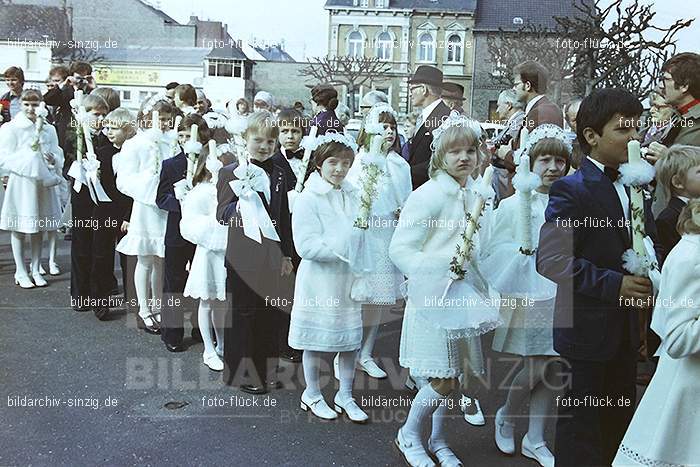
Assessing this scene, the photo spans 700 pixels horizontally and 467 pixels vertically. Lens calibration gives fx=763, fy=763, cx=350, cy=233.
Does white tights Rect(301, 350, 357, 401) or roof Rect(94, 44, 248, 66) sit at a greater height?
roof Rect(94, 44, 248, 66)

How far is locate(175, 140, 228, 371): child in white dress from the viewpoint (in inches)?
214

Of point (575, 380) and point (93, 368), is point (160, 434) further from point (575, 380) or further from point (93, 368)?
point (575, 380)

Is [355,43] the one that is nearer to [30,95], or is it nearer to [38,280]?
[30,95]

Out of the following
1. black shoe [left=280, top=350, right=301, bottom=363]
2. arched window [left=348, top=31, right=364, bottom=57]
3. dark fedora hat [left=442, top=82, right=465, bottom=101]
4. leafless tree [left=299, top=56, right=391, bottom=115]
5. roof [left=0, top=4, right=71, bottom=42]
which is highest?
roof [left=0, top=4, right=71, bottom=42]

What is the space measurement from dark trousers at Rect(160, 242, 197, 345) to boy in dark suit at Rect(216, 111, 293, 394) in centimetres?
87

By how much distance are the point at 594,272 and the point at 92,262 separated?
4.91 metres

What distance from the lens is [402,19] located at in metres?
8.76

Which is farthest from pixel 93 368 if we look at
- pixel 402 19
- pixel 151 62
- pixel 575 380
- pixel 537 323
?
pixel 151 62

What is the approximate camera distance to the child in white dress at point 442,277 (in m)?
3.76

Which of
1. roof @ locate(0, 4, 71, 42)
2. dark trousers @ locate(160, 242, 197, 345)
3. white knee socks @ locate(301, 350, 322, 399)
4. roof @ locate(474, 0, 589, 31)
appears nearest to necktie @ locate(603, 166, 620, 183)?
white knee socks @ locate(301, 350, 322, 399)

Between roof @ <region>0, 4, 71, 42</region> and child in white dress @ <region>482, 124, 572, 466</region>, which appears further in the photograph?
roof @ <region>0, 4, 71, 42</region>

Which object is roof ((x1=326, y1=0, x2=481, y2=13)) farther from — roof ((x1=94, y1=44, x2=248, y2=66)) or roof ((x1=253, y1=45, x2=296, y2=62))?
roof ((x1=94, y1=44, x2=248, y2=66))

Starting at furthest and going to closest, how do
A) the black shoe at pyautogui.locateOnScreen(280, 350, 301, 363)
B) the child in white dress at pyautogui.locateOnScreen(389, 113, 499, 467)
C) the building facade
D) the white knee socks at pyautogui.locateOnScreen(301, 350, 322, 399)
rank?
1. the building facade
2. the black shoe at pyautogui.locateOnScreen(280, 350, 301, 363)
3. the white knee socks at pyautogui.locateOnScreen(301, 350, 322, 399)
4. the child in white dress at pyautogui.locateOnScreen(389, 113, 499, 467)

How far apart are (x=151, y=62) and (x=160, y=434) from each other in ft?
33.3
